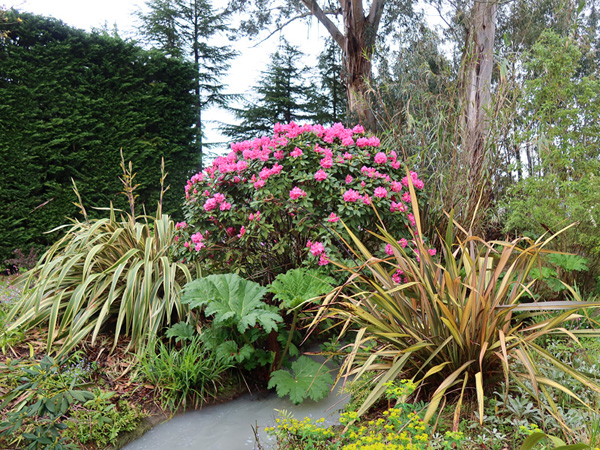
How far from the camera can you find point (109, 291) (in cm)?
295

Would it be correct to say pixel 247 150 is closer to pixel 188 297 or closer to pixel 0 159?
pixel 188 297

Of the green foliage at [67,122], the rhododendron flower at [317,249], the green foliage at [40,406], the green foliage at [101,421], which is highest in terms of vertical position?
the green foliage at [67,122]

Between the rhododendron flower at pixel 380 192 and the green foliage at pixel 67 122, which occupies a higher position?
the green foliage at pixel 67 122

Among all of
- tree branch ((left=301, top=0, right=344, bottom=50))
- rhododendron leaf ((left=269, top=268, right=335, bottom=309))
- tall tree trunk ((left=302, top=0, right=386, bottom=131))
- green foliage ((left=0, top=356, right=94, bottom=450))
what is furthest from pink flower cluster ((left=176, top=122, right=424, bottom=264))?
tree branch ((left=301, top=0, right=344, bottom=50))

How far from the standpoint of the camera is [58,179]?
620 centimetres

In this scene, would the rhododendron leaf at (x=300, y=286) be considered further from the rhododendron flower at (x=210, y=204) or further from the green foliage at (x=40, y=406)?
the green foliage at (x=40, y=406)

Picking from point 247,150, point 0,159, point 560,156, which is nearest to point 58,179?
point 0,159

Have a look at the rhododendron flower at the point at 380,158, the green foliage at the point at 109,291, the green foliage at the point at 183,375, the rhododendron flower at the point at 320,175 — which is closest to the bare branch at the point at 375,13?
the rhododendron flower at the point at 380,158

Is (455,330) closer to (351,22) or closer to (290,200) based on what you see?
(290,200)

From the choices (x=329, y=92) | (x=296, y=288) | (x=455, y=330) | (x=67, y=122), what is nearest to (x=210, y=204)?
(x=296, y=288)

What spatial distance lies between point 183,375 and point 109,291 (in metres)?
0.93

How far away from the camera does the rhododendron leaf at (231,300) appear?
2256 millimetres

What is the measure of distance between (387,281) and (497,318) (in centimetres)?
54

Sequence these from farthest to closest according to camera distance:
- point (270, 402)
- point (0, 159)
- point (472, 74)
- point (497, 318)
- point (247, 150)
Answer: point (0, 159)
point (472, 74)
point (247, 150)
point (270, 402)
point (497, 318)
